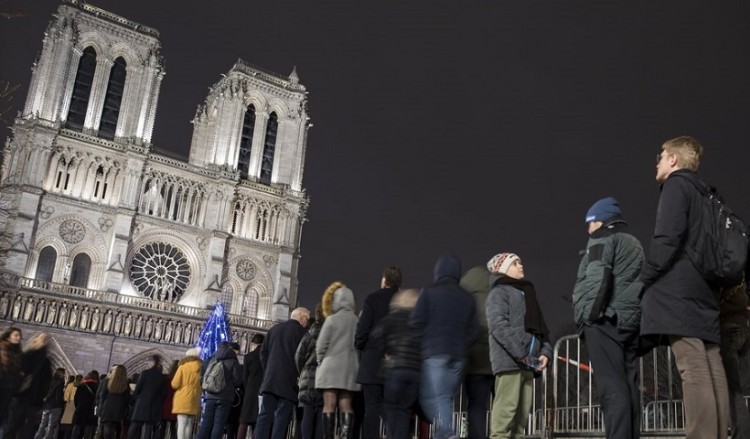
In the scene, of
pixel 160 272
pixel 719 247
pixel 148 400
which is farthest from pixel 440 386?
pixel 160 272

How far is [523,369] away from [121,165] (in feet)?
121

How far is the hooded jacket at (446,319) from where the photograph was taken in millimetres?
5719

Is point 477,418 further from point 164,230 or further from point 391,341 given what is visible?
point 164,230

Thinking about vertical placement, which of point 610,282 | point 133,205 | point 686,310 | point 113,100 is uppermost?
point 113,100

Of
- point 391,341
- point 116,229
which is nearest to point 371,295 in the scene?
point 391,341

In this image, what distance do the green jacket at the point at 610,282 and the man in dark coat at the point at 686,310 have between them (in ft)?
1.51

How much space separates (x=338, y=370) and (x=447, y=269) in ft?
6.11

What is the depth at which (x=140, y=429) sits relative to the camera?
40.8 ft

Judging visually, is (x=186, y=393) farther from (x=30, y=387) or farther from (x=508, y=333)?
(x=508, y=333)

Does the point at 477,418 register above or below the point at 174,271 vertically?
below

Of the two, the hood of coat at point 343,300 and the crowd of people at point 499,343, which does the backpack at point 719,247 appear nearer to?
the crowd of people at point 499,343

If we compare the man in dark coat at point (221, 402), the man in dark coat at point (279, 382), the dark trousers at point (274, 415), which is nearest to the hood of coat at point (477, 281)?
the man in dark coat at point (279, 382)

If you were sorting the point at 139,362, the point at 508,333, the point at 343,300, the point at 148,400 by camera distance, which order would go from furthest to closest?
the point at 139,362, the point at 148,400, the point at 343,300, the point at 508,333

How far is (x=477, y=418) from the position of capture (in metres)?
5.86
